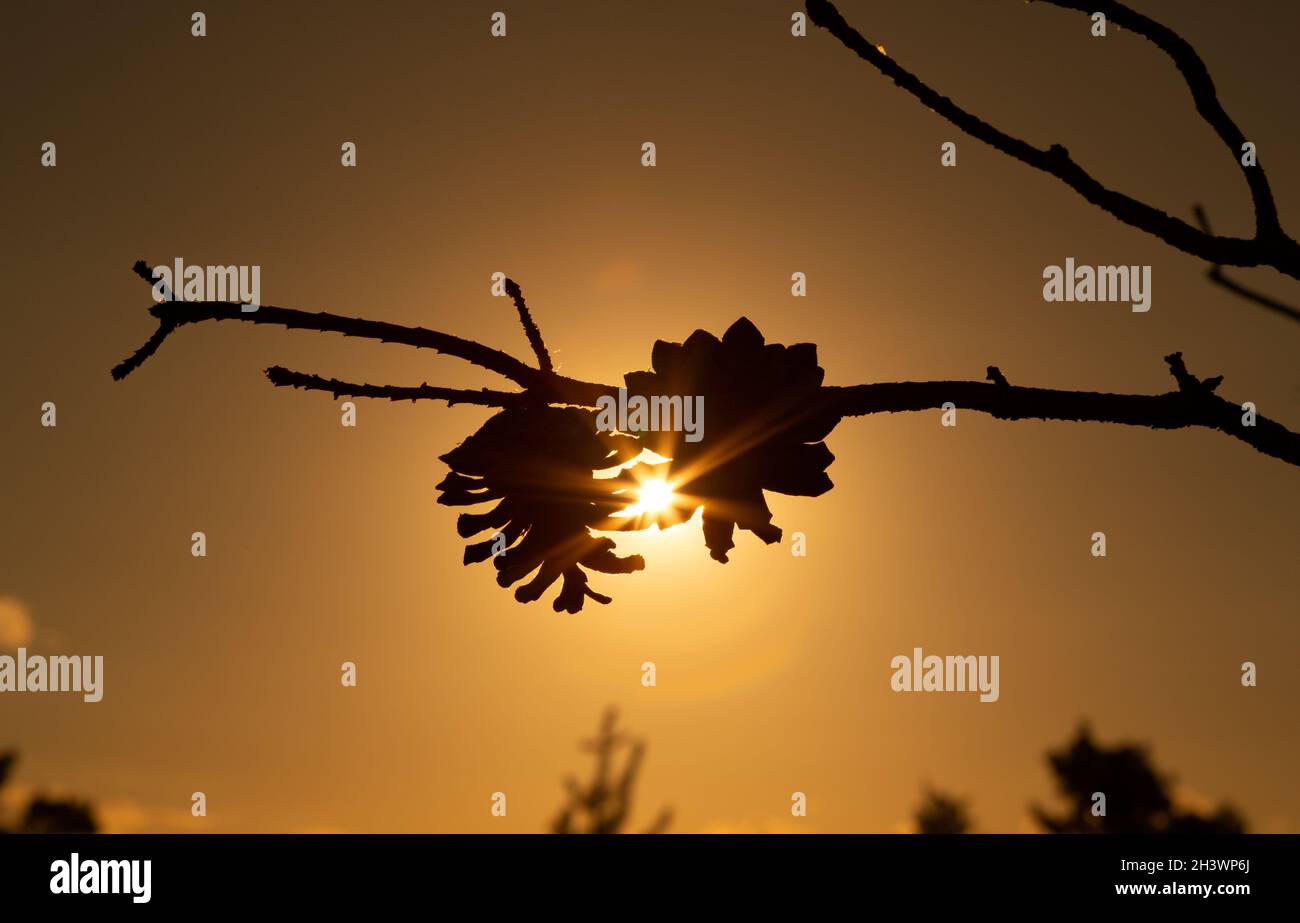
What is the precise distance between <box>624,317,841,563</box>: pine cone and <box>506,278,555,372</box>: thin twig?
0.41ft

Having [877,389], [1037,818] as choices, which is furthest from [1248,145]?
[1037,818]

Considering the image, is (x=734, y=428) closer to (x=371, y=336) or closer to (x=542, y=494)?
(x=542, y=494)

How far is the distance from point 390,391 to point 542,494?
19cm

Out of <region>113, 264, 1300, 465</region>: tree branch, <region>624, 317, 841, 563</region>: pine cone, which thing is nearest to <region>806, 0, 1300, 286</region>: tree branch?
<region>113, 264, 1300, 465</region>: tree branch

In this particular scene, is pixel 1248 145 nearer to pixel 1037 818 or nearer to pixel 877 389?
pixel 877 389

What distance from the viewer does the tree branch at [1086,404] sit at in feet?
3.05

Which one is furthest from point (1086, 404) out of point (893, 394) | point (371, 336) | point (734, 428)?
point (371, 336)

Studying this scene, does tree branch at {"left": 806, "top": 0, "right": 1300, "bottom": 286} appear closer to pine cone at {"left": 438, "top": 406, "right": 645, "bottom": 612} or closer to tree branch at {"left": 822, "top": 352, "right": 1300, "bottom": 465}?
tree branch at {"left": 822, "top": 352, "right": 1300, "bottom": 465}

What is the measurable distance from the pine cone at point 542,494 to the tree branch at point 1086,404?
25cm

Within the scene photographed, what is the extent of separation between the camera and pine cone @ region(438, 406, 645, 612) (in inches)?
42.0

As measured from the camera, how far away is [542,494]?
1.12 meters
